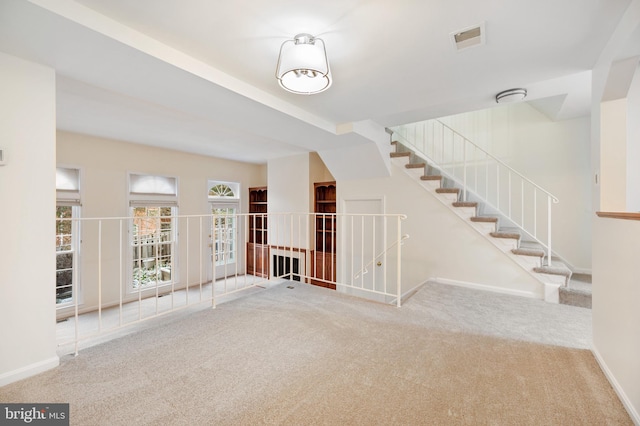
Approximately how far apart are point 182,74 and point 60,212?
13.3 ft

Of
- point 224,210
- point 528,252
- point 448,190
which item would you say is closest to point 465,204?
point 448,190

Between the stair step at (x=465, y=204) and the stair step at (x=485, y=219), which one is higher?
the stair step at (x=465, y=204)

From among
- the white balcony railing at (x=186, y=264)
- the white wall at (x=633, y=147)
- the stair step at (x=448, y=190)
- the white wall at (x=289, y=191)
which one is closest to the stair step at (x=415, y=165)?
the stair step at (x=448, y=190)

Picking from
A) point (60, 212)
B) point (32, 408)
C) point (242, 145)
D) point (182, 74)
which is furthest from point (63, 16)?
point (60, 212)

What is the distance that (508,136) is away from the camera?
3.92 metres

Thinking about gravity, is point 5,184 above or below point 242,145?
below

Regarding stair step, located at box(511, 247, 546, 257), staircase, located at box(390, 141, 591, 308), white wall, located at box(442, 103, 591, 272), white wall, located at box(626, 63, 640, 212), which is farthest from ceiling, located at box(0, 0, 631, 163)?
stair step, located at box(511, 247, 546, 257)

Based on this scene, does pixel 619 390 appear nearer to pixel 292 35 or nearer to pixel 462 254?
pixel 462 254

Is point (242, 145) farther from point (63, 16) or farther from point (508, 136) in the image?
point (508, 136)

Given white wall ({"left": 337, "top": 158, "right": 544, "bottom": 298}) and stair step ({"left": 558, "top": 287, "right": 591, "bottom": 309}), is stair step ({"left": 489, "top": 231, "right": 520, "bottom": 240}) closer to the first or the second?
white wall ({"left": 337, "top": 158, "right": 544, "bottom": 298})

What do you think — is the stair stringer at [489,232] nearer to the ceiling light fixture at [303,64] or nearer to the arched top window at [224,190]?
the ceiling light fixture at [303,64]

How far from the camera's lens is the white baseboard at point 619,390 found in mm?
1240

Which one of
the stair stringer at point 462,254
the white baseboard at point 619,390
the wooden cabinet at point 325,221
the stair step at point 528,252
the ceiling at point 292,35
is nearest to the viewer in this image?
the white baseboard at point 619,390

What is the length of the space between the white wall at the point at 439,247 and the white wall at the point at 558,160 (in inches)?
42.3
